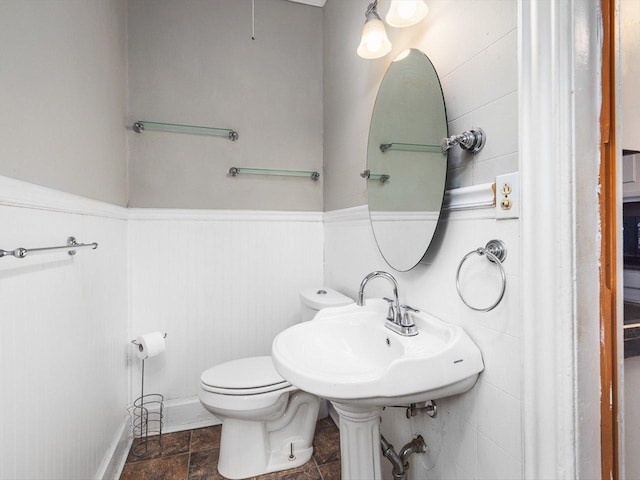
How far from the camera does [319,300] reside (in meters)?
1.55

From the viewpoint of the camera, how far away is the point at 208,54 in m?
1.84

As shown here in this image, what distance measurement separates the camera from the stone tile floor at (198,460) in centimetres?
140

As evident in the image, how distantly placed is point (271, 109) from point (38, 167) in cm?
136

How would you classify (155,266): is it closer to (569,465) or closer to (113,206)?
(113,206)

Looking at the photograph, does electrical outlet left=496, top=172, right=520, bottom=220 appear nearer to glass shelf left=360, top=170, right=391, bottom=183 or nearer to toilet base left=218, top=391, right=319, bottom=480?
glass shelf left=360, top=170, right=391, bottom=183

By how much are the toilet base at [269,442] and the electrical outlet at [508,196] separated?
47.0 inches

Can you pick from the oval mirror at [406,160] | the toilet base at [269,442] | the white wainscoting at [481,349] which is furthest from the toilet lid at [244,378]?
the oval mirror at [406,160]

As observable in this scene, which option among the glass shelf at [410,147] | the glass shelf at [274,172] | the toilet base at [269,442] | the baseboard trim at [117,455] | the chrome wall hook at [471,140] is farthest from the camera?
the glass shelf at [274,172]

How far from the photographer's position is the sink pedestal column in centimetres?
98

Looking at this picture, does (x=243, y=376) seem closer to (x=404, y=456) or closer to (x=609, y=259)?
(x=404, y=456)

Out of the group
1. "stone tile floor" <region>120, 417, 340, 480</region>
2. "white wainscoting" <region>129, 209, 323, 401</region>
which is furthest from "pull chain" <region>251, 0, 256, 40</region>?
"stone tile floor" <region>120, 417, 340, 480</region>

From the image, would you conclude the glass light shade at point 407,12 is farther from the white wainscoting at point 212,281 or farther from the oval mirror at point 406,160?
the white wainscoting at point 212,281

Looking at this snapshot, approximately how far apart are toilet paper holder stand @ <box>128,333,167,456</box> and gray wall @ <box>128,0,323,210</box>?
0.94 metres

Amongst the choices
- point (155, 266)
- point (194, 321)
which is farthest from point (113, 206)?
point (194, 321)
